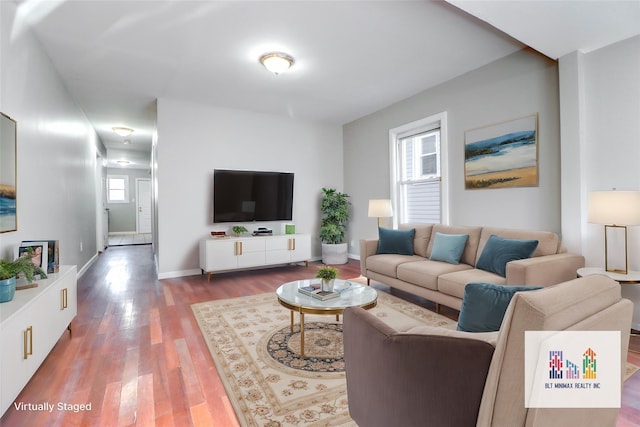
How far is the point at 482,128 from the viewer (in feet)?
12.6

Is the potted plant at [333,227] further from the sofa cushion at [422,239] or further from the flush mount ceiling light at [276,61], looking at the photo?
the flush mount ceiling light at [276,61]

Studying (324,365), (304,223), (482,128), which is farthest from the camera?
(304,223)

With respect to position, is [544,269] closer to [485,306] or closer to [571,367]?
[485,306]

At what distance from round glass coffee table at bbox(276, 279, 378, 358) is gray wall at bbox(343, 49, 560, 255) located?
2.11 meters

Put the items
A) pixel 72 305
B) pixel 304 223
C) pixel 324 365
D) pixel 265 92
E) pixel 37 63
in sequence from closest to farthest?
1. pixel 324 365
2. pixel 72 305
3. pixel 37 63
4. pixel 265 92
5. pixel 304 223

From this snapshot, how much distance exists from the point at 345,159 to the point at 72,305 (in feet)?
16.2

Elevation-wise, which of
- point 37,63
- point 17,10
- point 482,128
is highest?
Answer: point 17,10

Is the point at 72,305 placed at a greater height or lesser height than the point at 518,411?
lesser

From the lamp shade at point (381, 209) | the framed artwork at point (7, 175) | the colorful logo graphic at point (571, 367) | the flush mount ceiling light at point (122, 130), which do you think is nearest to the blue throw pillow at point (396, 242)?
the lamp shade at point (381, 209)

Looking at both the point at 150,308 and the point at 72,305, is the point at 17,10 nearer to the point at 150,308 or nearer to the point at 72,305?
the point at 72,305

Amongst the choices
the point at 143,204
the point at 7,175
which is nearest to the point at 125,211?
the point at 143,204

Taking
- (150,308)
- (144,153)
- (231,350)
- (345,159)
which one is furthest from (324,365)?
(144,153)

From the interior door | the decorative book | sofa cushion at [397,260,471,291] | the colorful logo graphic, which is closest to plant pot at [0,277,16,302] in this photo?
the decorative book

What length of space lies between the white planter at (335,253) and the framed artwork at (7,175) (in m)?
4.26
